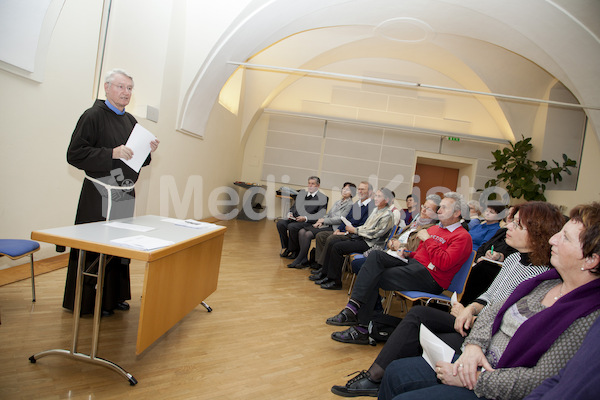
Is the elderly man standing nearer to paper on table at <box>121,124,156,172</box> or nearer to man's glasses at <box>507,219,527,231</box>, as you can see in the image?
paper on table at <box>121,124,156,172</box>

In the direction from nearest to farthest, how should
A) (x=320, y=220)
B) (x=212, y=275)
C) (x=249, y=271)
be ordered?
(x=212, y=275) < (x=249, y=271) < (x=320, y=220)

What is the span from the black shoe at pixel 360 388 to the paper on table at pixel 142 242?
1.31 metres

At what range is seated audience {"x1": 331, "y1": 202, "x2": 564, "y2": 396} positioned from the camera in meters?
1.89

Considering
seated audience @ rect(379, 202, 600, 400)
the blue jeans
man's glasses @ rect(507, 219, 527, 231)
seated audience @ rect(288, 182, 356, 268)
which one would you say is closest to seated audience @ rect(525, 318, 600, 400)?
seated audience @ rect(379, 202, 600, 400)

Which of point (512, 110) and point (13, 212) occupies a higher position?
point (512, 110)

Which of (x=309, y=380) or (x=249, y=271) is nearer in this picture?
(x=309, y=380)

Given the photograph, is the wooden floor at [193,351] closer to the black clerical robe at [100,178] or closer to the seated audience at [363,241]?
the black clerical robe at [100,178]

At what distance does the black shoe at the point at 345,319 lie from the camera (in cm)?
311

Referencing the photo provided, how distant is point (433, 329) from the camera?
205 centimetres

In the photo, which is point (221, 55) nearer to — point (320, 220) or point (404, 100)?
point (320, 220)

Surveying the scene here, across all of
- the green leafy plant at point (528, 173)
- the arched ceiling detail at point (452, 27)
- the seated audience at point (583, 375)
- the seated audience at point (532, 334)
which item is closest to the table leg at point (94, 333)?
the seated audience at point (532, 334)

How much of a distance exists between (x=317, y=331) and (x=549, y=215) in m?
1.96

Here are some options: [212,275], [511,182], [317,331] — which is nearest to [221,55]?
[212,275]

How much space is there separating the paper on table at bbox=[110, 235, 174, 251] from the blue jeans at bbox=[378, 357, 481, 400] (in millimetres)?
1323
